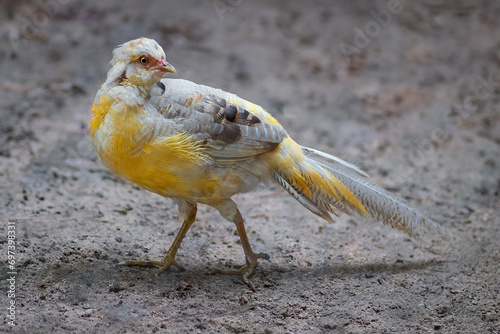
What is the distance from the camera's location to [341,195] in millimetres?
3664

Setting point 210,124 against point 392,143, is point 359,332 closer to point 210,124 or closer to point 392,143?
point 210,124

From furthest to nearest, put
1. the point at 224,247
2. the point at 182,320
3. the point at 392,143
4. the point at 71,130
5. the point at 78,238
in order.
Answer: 1. the point at 392,143
2. the point at 71,130
3. the point at 224,247
4. the point at 78,238
5. the point at 182,320

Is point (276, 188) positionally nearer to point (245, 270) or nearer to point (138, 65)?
point (245, 270)

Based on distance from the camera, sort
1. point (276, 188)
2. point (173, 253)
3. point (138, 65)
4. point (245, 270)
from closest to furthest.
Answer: point (138, 65) < point (173, 253) < point (245, 270) < point (276, 188)

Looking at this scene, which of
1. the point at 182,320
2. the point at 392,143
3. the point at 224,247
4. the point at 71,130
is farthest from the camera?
the point at 392,143

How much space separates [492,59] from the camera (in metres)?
7.32

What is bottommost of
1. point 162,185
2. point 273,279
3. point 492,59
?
point 273,279

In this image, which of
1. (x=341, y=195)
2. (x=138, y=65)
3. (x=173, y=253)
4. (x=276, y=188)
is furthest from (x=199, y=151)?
(x=276, y=188)

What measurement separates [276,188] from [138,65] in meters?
2.21

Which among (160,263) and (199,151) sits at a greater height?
(199,151)

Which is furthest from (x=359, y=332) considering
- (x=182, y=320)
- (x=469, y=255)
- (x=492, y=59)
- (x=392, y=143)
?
(x=492, y=59)

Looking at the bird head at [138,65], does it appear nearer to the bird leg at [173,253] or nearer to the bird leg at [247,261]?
the bird leg at [173,253]

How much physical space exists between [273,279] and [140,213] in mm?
1255

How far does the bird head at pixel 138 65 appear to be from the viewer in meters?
3.04
